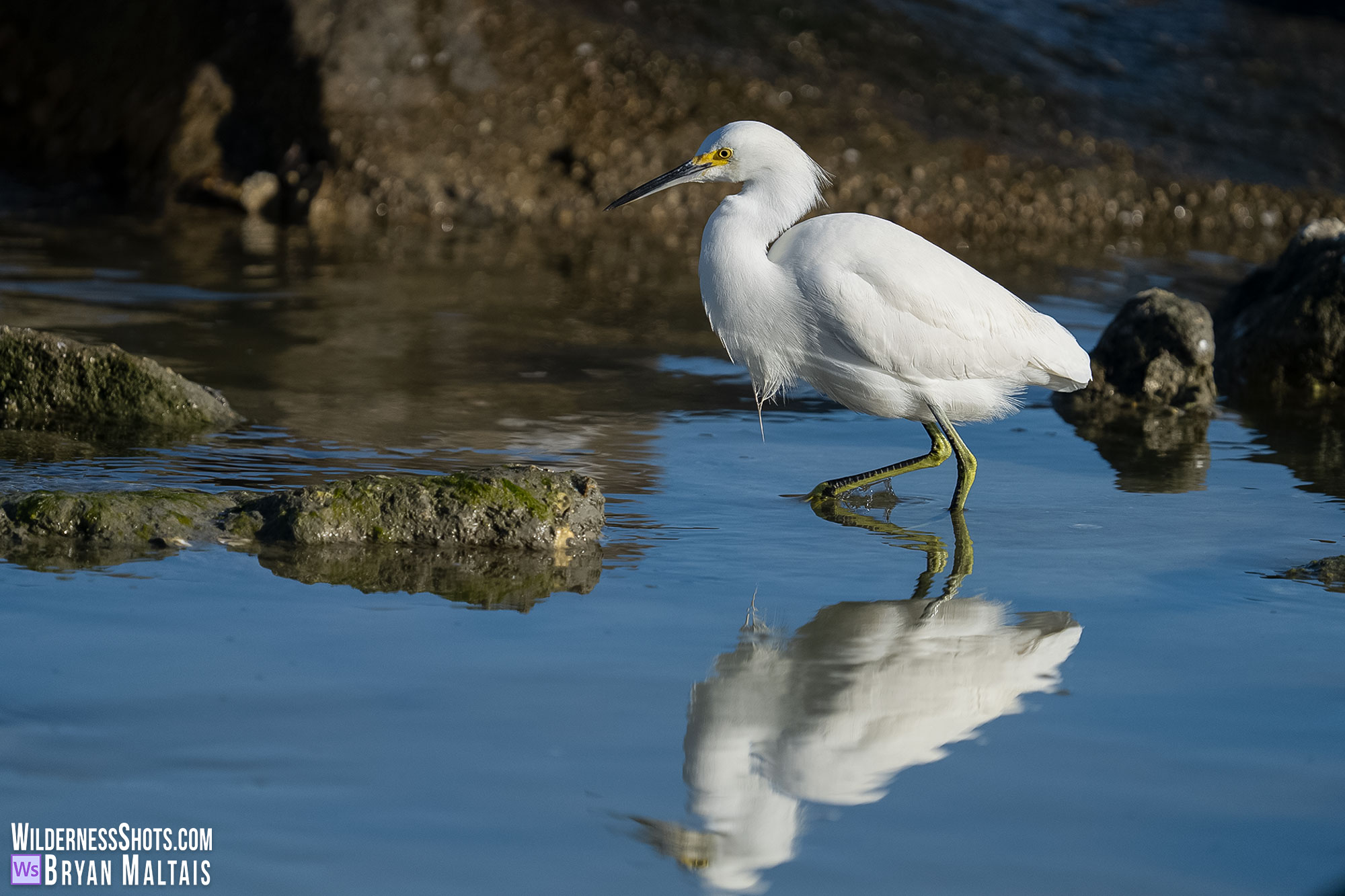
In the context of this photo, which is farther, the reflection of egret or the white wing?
the white wing

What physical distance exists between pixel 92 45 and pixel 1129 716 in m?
15.7

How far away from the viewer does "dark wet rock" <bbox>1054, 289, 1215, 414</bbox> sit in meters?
8.48

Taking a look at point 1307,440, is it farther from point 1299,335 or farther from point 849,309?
point 849,309

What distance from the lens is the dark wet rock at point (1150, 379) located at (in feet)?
26.4

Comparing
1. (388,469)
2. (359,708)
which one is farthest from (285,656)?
(388,469)

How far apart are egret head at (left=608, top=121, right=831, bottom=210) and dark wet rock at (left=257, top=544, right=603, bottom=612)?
1966mm

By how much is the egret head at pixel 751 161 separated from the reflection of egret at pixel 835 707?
79.4 inches

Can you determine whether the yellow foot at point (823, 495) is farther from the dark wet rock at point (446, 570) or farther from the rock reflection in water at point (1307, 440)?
the rock reflection in water at point (1307, 440)

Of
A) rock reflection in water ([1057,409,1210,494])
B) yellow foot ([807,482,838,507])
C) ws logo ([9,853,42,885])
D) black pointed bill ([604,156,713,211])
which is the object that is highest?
black pointed bill ([604,156,713,211])

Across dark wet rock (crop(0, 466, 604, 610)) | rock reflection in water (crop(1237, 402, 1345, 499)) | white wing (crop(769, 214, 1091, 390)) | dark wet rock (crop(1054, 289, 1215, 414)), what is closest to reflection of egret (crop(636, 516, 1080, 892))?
dark wet rock (crop(0, 466, 604, 610))

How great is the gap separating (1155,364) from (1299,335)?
129cm

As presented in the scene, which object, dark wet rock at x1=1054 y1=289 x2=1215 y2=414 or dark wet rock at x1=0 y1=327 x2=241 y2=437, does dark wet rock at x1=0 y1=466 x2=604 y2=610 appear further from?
dark wet rock at x1=1054 y1=289 x2=1215 y2=414

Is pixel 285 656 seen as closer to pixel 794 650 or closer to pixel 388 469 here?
pixel 794 650

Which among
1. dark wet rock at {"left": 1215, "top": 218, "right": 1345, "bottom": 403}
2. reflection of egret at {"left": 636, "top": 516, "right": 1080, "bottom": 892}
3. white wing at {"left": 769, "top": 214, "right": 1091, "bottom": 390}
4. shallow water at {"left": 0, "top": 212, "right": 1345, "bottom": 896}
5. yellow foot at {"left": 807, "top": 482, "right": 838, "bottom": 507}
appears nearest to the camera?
shallow water at {"left": 0, "top": 212, "right": 1345, "bottom": 896}
